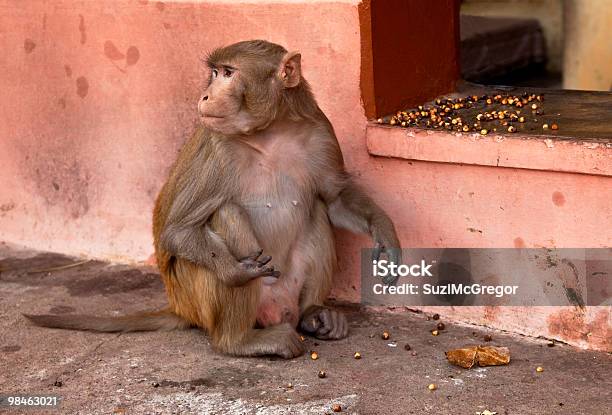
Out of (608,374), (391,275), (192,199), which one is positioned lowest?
(608,374)

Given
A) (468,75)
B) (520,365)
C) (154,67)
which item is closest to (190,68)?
(154,67)

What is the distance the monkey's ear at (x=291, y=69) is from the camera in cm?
360

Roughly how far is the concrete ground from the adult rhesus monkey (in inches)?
3.8

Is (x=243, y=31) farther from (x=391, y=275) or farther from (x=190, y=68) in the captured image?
(x=391, y=275)

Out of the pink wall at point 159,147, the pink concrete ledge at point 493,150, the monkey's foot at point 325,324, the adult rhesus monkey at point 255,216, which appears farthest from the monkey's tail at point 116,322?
the pink concrete ledge at point 493,150

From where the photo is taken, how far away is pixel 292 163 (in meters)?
3.83

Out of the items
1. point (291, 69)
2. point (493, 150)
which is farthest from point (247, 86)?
point (493, 150)

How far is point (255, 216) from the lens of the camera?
3826 millimetres

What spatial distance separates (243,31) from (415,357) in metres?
1.48
